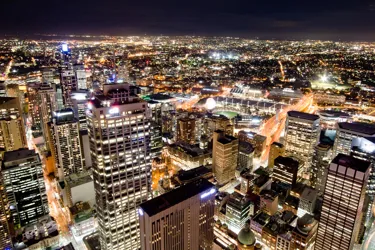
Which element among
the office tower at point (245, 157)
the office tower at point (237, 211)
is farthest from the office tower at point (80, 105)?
the office tower at point (237, 211)

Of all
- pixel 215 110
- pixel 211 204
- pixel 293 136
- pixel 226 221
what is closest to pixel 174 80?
pixel 215 110

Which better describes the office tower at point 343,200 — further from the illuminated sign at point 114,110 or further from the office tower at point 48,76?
the office tower at point 48,76

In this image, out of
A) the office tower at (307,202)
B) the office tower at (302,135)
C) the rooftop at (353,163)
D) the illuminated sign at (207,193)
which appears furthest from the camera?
the office tower at (302,135)

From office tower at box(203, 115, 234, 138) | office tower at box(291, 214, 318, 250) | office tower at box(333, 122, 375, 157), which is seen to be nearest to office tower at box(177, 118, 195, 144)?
office tower at box(203, 115, 234, 138)

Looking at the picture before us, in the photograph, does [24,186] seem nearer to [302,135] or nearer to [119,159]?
[119,159]

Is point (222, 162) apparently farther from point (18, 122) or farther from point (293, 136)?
point (18, 122)

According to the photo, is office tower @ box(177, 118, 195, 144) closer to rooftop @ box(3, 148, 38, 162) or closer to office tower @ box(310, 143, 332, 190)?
office tower @ box(310, 143, 332, 190)
